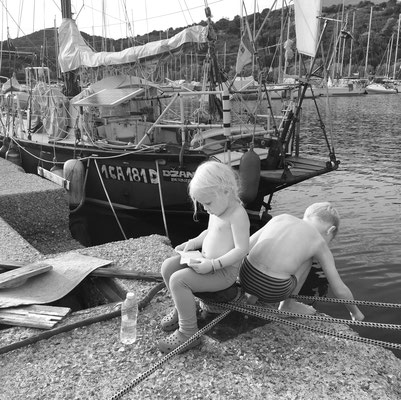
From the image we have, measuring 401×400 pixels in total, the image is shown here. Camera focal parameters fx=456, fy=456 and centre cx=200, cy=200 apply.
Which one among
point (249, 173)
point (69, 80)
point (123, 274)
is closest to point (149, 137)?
point (249, 173)

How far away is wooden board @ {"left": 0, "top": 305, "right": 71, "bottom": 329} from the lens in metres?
3.13

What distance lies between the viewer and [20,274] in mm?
3641

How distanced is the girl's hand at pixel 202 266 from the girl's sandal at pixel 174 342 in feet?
1.37

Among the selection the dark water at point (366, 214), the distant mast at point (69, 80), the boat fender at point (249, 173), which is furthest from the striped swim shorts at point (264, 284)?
the distant mast at point (69, 80)

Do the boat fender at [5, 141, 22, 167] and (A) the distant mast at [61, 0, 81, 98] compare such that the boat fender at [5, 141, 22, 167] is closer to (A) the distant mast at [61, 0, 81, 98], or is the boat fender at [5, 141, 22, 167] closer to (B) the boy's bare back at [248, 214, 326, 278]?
(A) the distant mast at [61, 0, 81, 98]

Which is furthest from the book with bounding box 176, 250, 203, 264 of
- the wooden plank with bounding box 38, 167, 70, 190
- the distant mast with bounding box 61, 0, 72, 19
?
the distant mast with bounding box 61, 0, 72, 19

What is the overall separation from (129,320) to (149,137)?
319 inches

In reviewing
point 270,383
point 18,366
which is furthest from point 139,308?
point 270,383

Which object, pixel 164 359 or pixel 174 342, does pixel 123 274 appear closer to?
pixel 174 342

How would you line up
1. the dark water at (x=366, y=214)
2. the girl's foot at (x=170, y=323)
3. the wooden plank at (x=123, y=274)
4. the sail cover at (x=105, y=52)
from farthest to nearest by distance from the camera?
1. the sail cover at (x=105, y=52)
2. the dark water at (x=366, y=214)
3. the wooden plank at (x=123, y=274)
4. the girl's foot at (x=170, y=323)

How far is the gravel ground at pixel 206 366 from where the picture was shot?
96.3 inches

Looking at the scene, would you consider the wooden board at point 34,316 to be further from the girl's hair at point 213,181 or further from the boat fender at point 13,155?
the boat fender at point 13,155

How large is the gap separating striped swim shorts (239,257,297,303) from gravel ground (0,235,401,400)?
7.7 inches

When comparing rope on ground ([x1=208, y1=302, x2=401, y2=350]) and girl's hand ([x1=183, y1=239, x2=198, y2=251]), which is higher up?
girl's hand ([x1=183, y1=239, x2=198, y2=251])
